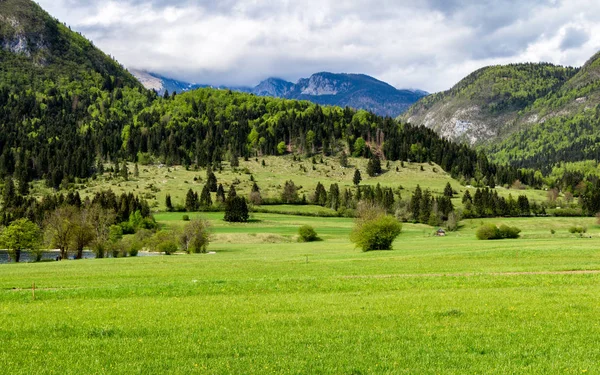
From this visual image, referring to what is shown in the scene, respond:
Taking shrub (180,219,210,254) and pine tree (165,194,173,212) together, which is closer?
shrub (180,219,210,254)

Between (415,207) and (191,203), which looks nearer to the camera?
(415,207)

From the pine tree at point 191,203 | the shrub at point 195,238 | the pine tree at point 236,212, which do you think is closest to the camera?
the shrub at point 195,238

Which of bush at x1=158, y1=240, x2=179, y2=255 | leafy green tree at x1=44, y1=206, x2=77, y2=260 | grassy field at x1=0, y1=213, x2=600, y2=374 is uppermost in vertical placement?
grassy field at x1=0, y1=213, x2=600, y2=374

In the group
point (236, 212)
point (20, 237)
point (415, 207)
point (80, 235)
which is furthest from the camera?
point (415, 207)

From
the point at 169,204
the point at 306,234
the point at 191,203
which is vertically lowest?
the point at 306,234

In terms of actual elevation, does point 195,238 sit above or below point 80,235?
below

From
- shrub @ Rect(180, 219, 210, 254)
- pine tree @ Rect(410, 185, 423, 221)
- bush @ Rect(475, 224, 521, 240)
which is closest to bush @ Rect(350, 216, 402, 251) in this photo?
bush @ Rect(475, 224, 521, 240)

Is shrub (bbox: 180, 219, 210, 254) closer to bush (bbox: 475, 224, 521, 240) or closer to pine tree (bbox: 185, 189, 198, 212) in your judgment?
bush (bbox: 475, 224, 521, 240)

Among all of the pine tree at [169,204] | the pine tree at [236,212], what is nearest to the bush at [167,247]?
the pine tree at [236,212]

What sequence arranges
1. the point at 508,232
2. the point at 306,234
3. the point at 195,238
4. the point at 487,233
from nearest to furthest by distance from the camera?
the point at 195,238, the point at 487,233, the point at 508,232, the point at 306,234

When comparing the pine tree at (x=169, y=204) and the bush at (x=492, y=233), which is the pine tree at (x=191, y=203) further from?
the bush at (x=492, y=233)

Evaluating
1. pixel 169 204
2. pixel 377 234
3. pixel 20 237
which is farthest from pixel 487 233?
pixel 169 204

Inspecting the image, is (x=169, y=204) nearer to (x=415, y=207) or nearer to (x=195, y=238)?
(x=195, y=238)

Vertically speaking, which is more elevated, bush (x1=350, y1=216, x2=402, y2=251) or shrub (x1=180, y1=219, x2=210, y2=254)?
bush (x1=350, y1=216, x2=402, y2=251)
